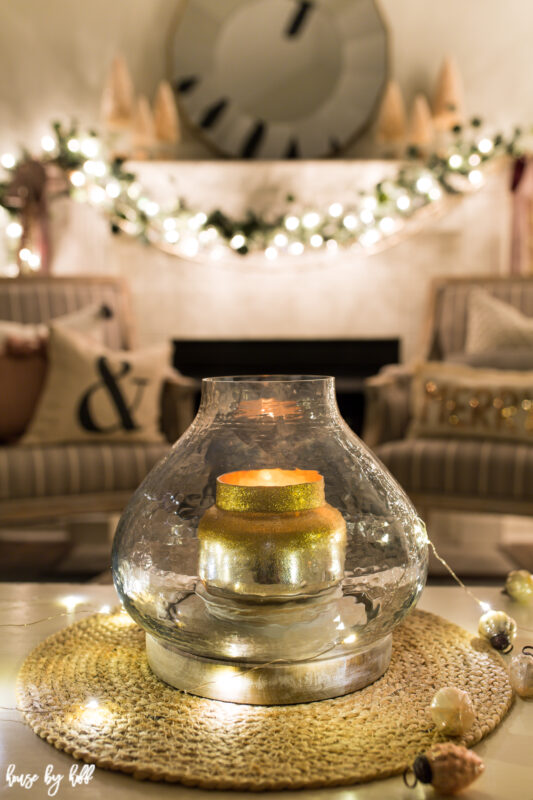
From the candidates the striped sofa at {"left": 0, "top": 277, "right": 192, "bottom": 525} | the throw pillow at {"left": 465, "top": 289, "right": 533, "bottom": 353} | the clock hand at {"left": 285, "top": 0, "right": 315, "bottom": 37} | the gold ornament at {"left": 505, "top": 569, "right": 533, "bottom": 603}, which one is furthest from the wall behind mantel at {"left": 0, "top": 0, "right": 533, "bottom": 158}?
the gold ornament at {"left": 505, "top": 569, "right": 533, "bottom": 603}

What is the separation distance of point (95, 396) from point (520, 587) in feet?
4.90

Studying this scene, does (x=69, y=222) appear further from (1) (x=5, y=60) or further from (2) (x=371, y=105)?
(2) (x=371, y=105)

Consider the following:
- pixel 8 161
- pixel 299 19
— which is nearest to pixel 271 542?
pixel 8 161

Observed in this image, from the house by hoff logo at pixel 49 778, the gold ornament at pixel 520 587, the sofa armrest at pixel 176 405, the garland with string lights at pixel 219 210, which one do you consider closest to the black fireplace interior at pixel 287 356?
the garland with string lights at pixel 219 210

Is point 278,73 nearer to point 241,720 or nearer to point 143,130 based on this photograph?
point 143,130

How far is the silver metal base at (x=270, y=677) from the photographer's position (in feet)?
1.98

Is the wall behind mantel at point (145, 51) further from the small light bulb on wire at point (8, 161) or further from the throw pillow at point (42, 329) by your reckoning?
the throw pillow at point (42, 329)

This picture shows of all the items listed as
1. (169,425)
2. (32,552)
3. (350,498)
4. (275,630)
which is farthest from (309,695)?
(32,552)

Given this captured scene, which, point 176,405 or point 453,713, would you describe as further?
point 176,405

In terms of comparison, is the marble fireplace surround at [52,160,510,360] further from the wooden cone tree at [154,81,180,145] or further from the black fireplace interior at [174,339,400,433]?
the wooden cone tree at [154,81,180,145]

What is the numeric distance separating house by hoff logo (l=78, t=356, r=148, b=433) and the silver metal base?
4.92 ft

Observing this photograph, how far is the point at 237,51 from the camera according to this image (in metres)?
3.79

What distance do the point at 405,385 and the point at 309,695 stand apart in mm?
1760

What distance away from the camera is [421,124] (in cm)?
359
